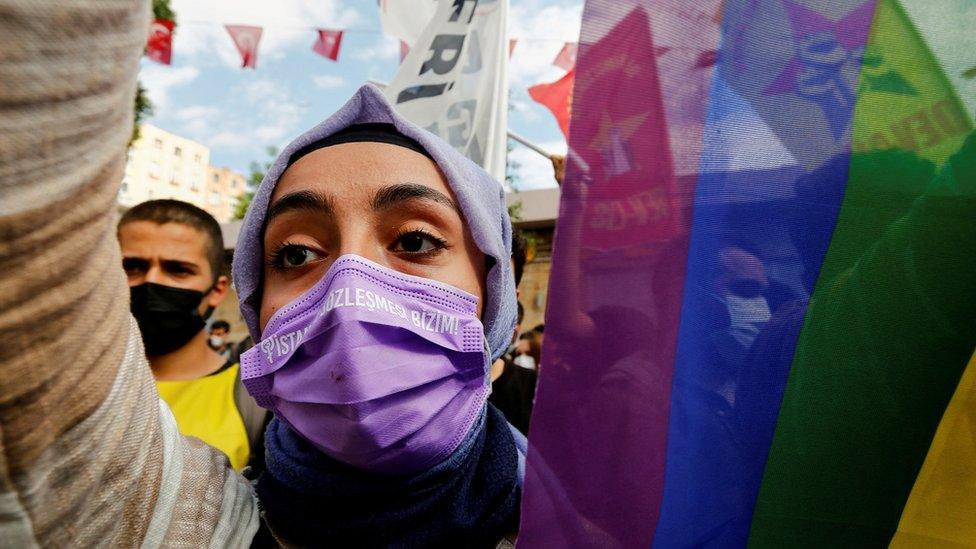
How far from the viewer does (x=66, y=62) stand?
43 cm

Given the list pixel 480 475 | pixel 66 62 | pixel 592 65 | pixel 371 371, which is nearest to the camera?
pixel 66 62

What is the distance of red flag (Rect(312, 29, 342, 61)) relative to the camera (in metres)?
7.38

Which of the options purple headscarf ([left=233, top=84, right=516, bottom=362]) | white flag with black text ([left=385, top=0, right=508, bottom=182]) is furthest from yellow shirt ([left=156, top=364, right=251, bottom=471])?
white flag with black text ([left=385, top=0, right=508, bottom=182])

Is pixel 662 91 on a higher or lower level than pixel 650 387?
higher

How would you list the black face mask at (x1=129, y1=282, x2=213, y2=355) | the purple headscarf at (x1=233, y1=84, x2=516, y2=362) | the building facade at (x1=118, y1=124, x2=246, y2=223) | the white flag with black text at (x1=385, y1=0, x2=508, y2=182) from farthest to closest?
1. the building facade at (x1=118, y1=124, x2=246, y2=223)
2. the white flag with black text at (x1=385, y1=0, x2=508, y2=182)
3. the black face mask at (x1=129, y1=282, x2=213, y2=355)
4. the purple headscarf at (x1=233, y1=84, x2=516, y2=362)

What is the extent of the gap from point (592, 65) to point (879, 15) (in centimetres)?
39

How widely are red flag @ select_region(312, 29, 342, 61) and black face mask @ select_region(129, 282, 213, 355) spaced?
588 centimetres

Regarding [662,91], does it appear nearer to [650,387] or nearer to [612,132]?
[612,132]

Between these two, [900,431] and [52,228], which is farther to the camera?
[900,431]

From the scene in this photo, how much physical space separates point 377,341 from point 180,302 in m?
1.62

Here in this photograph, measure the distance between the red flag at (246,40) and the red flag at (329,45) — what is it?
71cm

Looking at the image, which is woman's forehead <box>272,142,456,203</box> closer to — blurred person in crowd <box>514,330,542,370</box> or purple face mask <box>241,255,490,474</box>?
purple face mask <box>241,255,490,474</box>

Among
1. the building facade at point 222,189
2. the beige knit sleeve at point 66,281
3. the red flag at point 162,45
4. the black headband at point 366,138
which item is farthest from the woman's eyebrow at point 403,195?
the building facade at point 222,189

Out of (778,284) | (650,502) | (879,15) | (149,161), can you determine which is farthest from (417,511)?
(149,161)
